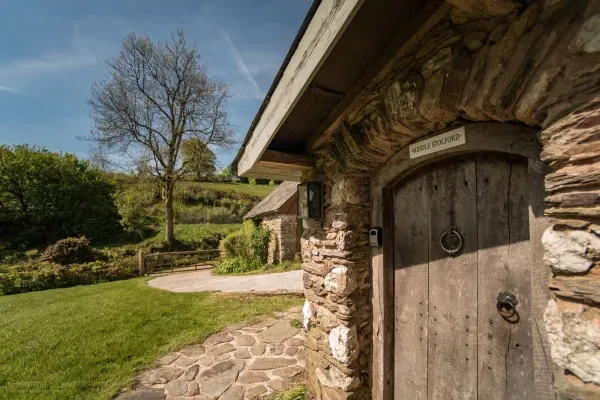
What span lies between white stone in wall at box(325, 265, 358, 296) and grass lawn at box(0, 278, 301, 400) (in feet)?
10.2

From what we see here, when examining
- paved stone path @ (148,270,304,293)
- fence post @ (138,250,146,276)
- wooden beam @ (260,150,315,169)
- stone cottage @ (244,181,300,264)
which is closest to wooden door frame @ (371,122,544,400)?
wooden beam @ (260,150,315,169)

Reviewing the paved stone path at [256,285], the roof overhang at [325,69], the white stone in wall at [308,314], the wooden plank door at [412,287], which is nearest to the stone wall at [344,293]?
the white stone in wall at [308,314]

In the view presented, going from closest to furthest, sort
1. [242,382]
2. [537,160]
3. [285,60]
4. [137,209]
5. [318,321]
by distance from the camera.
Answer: [537,160] < [285,60] < [318,321] < [242,382] < [137,209]

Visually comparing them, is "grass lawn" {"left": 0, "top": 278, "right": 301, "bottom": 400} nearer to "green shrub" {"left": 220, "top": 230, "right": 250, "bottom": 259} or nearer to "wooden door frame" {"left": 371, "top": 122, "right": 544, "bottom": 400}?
"wooden door frame" {"left": 371, "top": 122, "right": 544, "bottom": 400}

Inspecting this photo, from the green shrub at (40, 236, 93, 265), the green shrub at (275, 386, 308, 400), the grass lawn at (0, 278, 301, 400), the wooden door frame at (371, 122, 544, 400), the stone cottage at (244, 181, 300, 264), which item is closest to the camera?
the wooden door frame at (371, 122, 544, 400)

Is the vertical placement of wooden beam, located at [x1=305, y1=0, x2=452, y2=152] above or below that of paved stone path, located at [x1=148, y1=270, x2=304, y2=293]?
above

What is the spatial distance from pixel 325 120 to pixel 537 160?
5.32 ft

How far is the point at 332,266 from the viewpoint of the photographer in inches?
102

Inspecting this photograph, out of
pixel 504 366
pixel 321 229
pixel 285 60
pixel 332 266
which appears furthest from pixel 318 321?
pixel 285 60

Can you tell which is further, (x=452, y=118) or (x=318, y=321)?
(x=318, y=321)

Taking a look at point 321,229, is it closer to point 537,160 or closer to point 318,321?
point 318,321

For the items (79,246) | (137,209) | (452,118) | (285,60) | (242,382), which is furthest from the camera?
(137,209)

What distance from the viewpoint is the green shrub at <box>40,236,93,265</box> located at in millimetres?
13672

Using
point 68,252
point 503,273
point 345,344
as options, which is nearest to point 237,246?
point 68,252
